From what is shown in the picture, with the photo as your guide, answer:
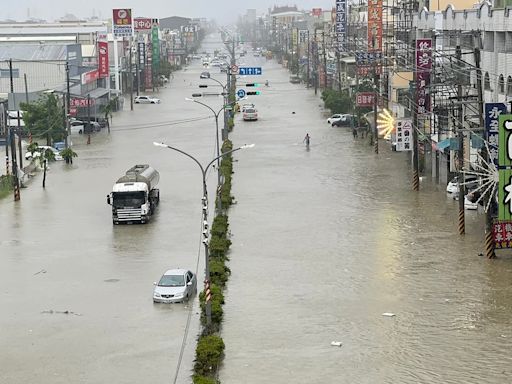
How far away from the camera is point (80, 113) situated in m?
80.3

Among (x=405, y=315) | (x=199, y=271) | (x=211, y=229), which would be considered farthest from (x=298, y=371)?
(x=211, y=229)

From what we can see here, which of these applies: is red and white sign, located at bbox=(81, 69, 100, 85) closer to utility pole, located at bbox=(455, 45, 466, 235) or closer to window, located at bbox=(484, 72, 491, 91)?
window, located at bbox=(484, 72, 491, 91)

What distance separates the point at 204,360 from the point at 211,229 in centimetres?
1435

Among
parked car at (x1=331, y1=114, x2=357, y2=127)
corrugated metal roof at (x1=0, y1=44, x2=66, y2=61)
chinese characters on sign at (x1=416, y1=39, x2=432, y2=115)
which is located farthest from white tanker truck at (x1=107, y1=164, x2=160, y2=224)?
corrugated metal roof at (x1=0, y1=44, x2=66, y2=61)

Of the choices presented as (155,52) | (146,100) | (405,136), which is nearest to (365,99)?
(405,136)

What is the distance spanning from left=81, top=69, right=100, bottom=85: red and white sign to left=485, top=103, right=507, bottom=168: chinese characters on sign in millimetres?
55449

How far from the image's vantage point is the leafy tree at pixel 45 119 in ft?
216

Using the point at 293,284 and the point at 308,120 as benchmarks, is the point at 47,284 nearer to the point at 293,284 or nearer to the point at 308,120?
the point at 293,284

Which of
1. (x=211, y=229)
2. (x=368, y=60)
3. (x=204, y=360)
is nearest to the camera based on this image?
(x=204, y=360)

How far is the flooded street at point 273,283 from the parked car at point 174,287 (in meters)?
0.38

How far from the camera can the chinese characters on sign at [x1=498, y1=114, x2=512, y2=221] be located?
2873cm

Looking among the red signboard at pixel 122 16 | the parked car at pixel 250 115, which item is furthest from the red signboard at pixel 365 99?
the red signboard at pixel 122 16

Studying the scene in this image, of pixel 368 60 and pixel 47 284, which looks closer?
pixel 47 284

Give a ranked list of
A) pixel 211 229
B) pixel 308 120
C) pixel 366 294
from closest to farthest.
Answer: pixel 366 294 → pixel 211 229 → pixel 308 120
